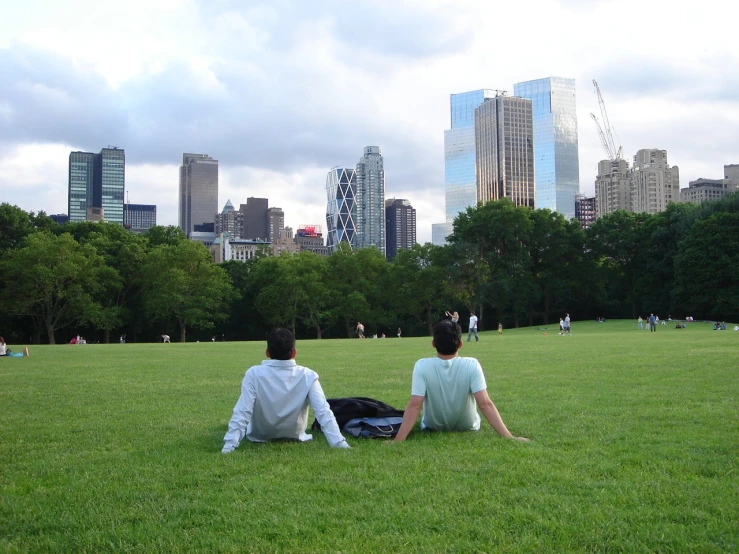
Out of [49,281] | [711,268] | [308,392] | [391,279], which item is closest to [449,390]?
[308,392]

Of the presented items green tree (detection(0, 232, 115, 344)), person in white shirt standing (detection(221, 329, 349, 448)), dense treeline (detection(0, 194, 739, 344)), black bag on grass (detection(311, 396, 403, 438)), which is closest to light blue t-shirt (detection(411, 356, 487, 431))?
black bag on grass (detection(311, 396, 403, 438))

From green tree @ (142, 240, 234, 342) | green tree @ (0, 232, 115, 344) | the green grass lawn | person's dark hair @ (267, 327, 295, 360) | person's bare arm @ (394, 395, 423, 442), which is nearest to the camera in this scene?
the green grass lawn

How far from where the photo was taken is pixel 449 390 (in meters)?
7.81

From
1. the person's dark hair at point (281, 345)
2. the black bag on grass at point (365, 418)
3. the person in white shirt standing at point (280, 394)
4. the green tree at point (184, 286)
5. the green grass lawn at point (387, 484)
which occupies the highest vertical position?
the green tree at point (184, 286)

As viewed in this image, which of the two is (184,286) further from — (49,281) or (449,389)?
(449,389)

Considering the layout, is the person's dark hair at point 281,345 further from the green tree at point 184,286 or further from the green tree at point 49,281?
the green tree at point 184,286

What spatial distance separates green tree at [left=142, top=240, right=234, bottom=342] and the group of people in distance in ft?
204

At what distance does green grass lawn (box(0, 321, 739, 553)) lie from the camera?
4367 mm

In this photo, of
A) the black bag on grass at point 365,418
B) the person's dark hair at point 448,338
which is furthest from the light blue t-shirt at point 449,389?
the black bag on grass at point 365,418

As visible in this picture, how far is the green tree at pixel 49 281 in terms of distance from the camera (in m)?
60.0

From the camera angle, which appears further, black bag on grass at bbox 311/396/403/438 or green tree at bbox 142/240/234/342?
green tree at bbox 142/240/234/342

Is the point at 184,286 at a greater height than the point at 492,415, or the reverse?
the point at 184,286

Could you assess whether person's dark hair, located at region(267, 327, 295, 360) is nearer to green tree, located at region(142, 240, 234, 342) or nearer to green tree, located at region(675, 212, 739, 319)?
green tree, located at region(142, 240, 234, 342)

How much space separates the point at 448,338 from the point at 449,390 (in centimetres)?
62
